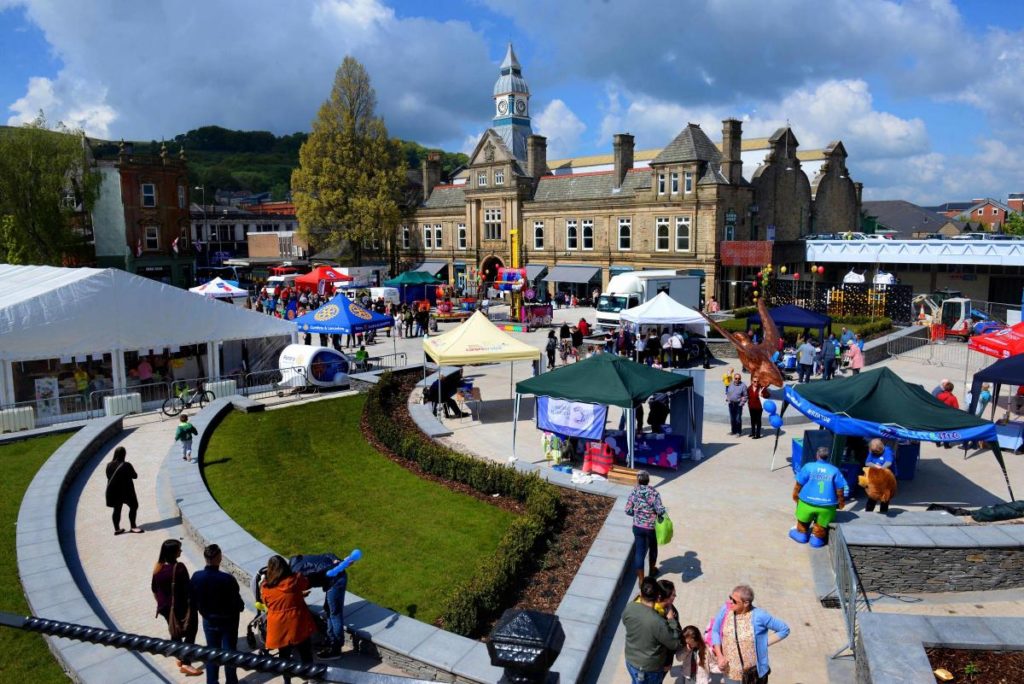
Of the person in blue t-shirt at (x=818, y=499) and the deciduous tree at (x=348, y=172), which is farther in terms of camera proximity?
the deciduous tree at (x=348, y=172)

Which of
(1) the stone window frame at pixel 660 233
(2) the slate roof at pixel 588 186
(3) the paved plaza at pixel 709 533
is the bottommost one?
(3) the paved plaza at pixel 709 533

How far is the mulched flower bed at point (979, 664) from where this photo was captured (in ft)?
22.6

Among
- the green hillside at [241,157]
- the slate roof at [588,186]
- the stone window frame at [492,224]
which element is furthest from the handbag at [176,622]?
the green hillside at [241,157]

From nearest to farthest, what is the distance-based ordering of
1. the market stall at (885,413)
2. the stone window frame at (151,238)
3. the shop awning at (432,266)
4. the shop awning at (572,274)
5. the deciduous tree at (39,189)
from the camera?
the market stall at (885,413) → the deciduous tree at (39,189) → the shop awning at (572,274) → the stone window frame at (151,238) → the shop awning at (432,266)

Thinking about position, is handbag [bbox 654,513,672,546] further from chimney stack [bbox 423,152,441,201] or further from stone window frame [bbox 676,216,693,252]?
chimney stack [bbox 423,152,441,201]

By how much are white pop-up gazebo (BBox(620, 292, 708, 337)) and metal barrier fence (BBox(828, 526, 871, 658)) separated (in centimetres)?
1582

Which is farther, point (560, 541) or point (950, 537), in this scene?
point (560, 541)

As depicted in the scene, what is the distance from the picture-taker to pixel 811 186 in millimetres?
53375

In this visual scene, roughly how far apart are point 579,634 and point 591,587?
3.99 ft

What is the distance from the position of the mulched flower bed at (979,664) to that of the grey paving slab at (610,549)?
13.4 ft

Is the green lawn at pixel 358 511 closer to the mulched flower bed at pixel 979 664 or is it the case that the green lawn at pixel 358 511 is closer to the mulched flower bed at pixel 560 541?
→ the mulched flower bed at pixel 560 541

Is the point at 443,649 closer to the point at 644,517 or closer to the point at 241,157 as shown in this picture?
the point at 644,517

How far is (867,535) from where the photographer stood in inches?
396

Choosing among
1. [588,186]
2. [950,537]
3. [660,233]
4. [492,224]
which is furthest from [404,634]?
[492,224]
